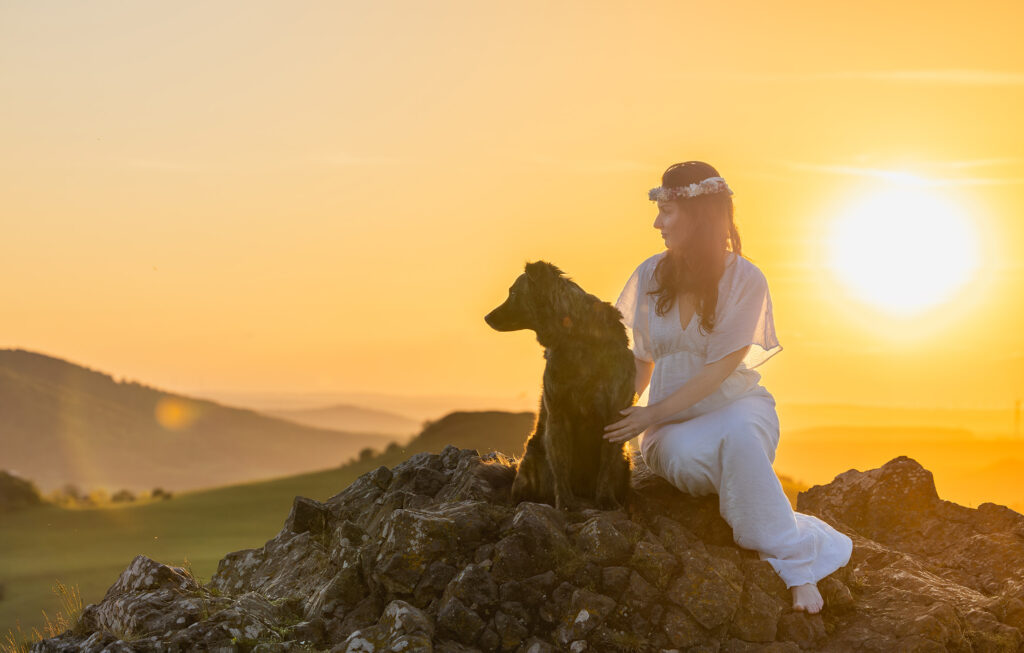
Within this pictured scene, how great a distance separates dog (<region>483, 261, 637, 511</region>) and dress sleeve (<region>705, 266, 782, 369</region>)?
0.67 meters

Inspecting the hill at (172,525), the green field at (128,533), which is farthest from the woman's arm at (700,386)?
the hill at (172,525)

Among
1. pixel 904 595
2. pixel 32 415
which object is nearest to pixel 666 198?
pixel 904 595

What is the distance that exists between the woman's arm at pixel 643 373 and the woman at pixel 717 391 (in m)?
0.23

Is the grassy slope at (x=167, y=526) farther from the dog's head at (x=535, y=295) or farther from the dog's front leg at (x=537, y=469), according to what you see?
the dog's head at (x=535, y=295)

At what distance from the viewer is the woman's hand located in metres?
6.78

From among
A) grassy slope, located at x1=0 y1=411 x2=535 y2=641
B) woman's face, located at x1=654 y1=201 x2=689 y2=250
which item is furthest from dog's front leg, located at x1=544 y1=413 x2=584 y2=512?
grassy slope, located at x1=0 y1=411 x2=535 y2=641

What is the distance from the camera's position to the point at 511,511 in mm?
7066

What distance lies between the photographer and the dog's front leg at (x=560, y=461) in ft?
22.9

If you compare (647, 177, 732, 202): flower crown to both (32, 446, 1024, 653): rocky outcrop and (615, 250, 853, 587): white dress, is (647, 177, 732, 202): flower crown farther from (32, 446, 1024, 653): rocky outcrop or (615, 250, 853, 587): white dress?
(32, 446, 1024, 653): rocky outcrop

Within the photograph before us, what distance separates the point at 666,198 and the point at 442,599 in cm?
336

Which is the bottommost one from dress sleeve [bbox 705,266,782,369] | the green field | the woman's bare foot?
the green field

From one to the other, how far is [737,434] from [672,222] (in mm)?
1669

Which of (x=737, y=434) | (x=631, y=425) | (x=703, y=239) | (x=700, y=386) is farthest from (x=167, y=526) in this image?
(x=703, y=239)

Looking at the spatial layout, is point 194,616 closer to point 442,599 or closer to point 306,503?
point 442,599
